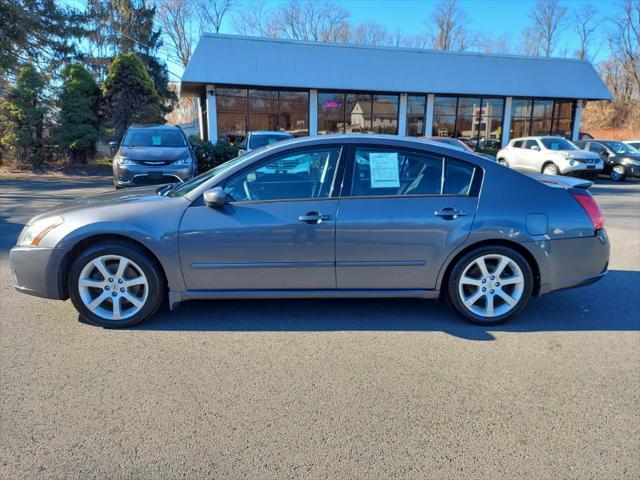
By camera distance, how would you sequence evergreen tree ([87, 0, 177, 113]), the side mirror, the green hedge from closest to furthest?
the side mirror
the green hedge
evergreen tree ([87, 0, 177, 113])

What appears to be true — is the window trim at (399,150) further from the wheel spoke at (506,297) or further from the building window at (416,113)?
the building window at (416,113)

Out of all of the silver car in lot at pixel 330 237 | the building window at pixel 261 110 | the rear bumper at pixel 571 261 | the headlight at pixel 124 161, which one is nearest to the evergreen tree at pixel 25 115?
the building window at pixel 261 110

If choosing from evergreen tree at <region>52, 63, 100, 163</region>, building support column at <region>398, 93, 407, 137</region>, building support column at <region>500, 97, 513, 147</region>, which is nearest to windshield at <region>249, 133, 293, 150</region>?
evergreen tree at <region>52, 63, 100, 163</region>

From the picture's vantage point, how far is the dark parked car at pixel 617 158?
16906 millimetres

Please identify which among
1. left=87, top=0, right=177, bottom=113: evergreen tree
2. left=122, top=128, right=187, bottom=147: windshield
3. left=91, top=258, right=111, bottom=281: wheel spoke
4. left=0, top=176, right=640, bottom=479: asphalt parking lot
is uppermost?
left=87, top=0, right=177, bottom=113: evergreen tree

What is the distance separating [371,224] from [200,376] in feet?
5.66

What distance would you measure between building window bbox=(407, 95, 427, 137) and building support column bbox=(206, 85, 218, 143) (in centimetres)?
996

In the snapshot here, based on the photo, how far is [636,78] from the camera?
49438mm

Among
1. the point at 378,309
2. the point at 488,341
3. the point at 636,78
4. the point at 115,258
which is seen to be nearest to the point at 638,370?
the point at 488,341

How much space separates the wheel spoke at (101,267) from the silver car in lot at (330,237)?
14mm

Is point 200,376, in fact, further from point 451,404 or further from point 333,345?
point 451,404

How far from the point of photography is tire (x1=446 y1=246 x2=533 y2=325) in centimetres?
372

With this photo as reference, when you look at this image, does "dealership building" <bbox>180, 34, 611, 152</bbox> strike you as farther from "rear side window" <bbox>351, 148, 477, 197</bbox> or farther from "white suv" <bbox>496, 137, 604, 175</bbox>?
"rear side window" <bbox>351, 148, 477, 197</bbox>

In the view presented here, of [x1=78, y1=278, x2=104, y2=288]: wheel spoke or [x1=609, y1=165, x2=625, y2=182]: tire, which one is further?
[x1=609, y1=165, x2=625, y2=182]: tire
